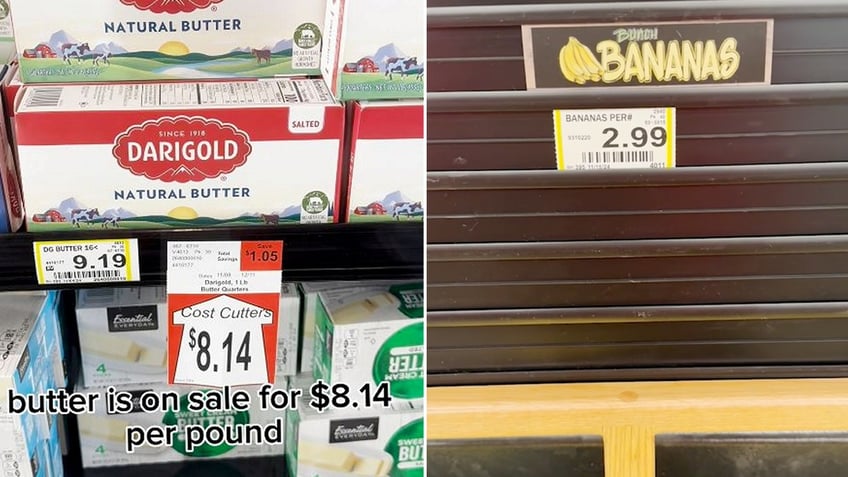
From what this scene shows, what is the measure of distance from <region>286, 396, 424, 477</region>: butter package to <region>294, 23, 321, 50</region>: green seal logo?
0.58m

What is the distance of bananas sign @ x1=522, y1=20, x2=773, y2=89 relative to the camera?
4.00 ft

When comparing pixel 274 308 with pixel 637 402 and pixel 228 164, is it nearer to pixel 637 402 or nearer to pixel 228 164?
pixel 228 164

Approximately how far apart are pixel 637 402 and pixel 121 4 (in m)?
0.95

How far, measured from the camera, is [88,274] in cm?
107

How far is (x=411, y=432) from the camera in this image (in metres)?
1.38

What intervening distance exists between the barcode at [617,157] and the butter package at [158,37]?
0.43 meters

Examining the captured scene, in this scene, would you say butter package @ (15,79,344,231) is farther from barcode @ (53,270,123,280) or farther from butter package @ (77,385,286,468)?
butter package @ (77,385,286,468)

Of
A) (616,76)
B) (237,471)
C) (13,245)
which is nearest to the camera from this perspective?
(13,245)

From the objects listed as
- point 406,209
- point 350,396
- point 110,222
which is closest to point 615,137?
point 406,209

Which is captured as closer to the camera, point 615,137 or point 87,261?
point 87,261

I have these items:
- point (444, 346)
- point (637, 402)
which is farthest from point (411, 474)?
point (637, 402)

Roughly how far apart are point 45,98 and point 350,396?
61 cm

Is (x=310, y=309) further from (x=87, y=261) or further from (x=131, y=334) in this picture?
(x=87, y=261)

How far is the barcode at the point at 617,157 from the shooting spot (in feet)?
4.16
